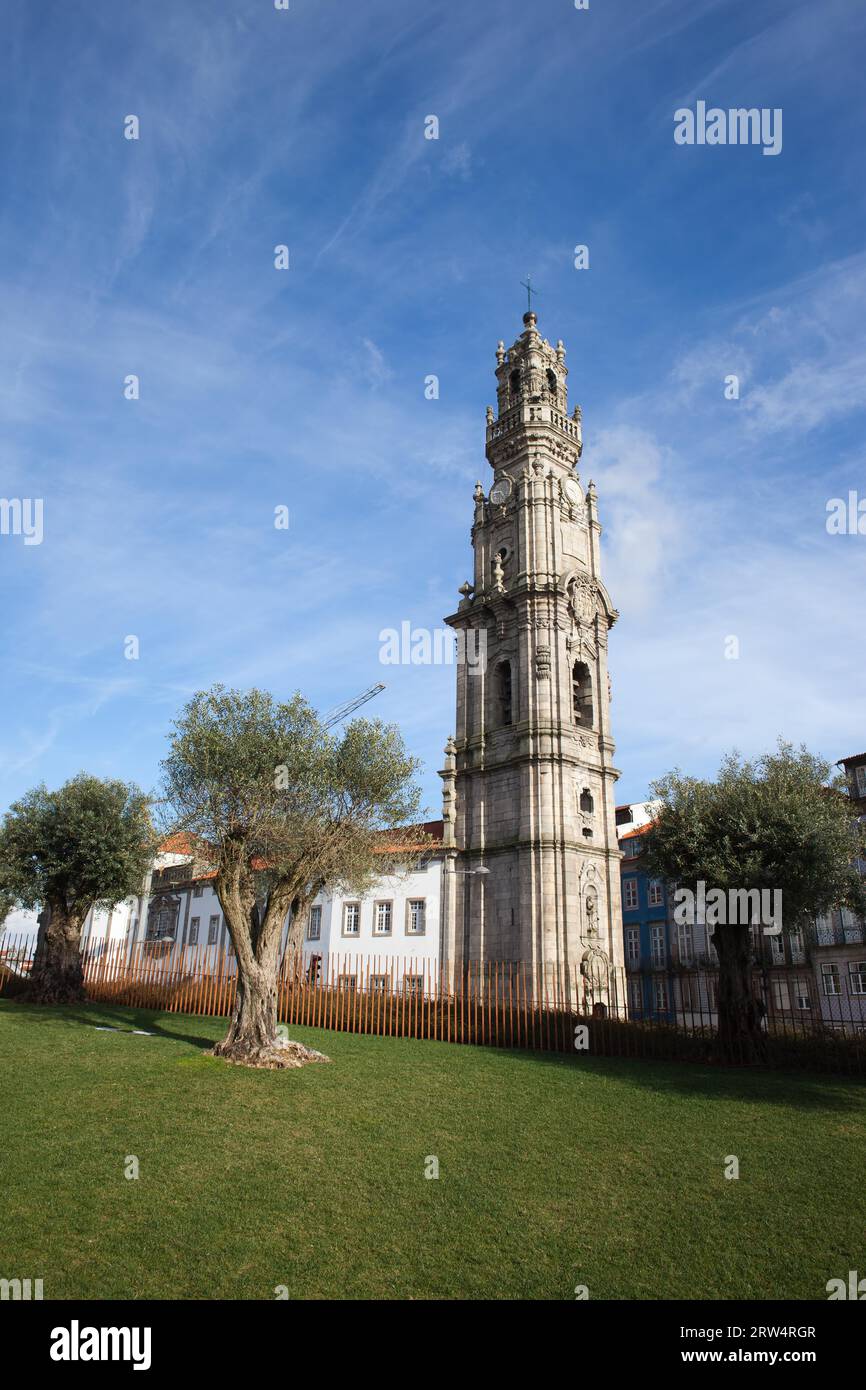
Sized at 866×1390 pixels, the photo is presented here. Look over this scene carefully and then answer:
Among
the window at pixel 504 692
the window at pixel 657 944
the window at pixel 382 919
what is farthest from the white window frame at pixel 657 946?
the window at pixel 504 692

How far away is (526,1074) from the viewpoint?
825 inches

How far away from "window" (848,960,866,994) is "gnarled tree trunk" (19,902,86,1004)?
3738 cm

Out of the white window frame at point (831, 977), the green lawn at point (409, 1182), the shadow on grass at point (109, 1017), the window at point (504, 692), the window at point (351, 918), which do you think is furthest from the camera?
the window at point (351, 918)

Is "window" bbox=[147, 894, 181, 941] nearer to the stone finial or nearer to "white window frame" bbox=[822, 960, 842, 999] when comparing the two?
the stone finial

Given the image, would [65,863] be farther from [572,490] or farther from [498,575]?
[572,490]

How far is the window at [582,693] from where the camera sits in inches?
1709

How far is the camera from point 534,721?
1586 inches

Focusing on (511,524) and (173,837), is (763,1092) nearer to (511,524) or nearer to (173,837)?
(173,837)

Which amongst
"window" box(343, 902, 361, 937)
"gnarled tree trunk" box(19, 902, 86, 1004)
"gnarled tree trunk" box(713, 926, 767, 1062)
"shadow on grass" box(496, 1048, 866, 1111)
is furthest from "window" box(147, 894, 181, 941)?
"gnarled tree trunk" box(713, 926, 767, 1062)

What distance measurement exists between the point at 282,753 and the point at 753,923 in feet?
49.5

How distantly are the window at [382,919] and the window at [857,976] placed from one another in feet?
85.6

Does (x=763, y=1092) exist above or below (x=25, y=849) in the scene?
below

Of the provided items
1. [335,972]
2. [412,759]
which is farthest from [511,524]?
[335,972]

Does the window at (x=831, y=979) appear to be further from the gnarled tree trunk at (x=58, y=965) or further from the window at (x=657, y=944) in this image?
the gnarled tree trunk at (x=58, y=965)
